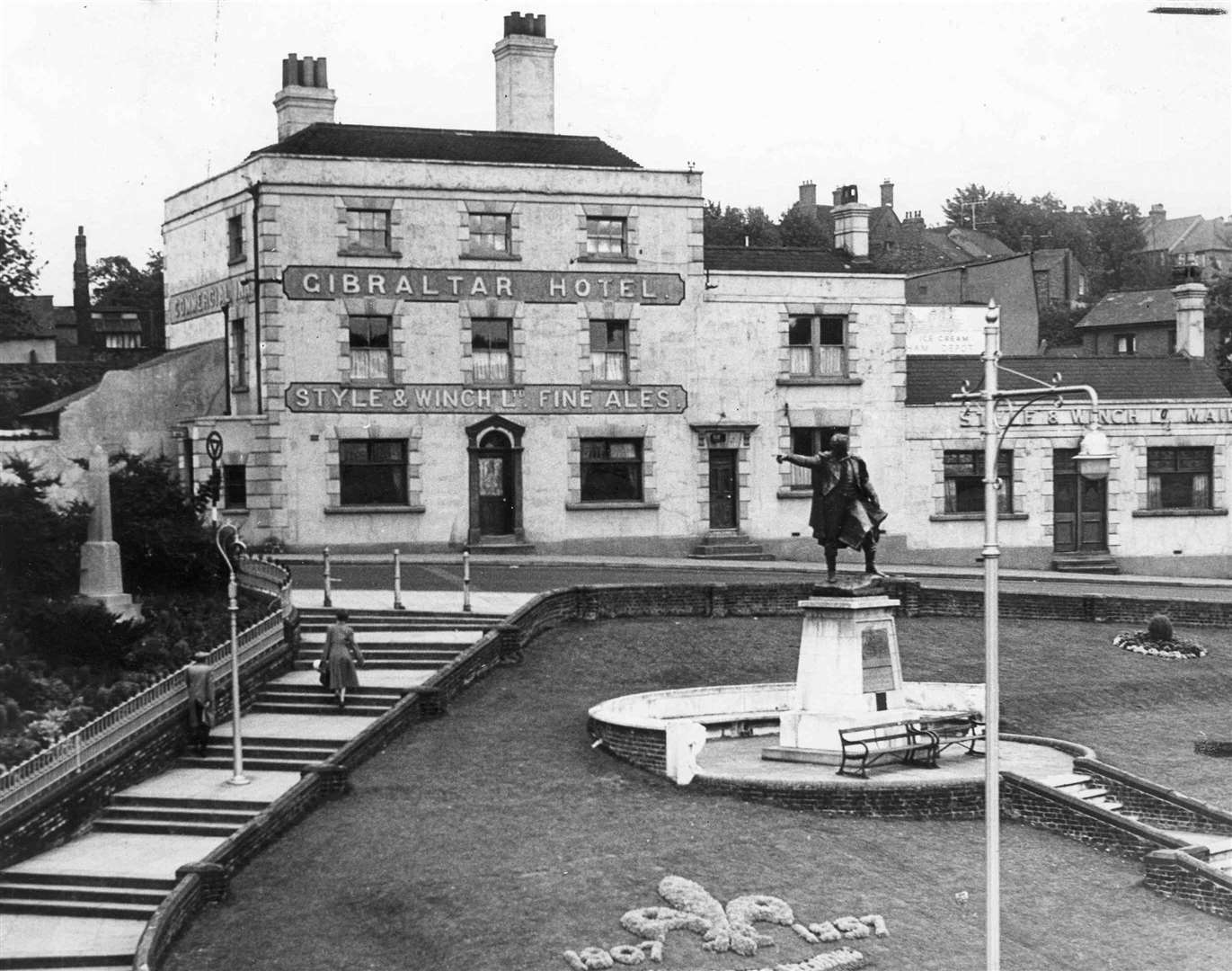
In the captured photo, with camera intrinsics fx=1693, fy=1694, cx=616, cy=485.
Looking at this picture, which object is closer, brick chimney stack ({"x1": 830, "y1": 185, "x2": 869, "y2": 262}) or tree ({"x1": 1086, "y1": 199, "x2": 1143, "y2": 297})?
brick chimney stack ({"x1": 830, "y1": 185, "x2": 869, "y2": 262})

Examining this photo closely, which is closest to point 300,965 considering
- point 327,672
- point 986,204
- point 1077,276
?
point 327,672

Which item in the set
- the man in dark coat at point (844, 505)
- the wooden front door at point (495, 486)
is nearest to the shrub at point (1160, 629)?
the man in dark coat at point (844, 505)

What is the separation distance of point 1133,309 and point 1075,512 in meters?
29.6

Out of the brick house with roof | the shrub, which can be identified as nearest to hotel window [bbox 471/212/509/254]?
the shrub

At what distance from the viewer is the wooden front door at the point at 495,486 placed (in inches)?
1740

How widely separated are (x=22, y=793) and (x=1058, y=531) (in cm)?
3337

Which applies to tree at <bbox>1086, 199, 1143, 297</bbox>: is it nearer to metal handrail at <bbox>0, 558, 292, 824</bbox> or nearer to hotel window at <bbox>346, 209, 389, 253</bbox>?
hotel window at <bbox>346, 209, 389, 253</bbox>

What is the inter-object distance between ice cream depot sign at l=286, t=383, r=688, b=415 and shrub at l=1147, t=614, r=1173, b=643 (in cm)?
1571

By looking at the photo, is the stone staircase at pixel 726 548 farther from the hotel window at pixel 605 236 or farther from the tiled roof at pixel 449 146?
the tiled roof at pixel 449 146

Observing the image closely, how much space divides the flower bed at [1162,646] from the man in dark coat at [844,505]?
977 cm

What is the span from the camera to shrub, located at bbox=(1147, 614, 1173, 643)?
1313 inches

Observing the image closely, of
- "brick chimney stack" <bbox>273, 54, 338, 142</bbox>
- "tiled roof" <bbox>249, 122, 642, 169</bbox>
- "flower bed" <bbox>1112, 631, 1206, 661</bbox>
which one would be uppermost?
"brick chimney stack" <bbox>273, 54, 338, 142</bbox>

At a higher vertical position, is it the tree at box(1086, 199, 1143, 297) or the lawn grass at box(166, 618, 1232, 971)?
the tree at box(1086, 199, 1143, 297)

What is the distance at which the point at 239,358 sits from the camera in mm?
44656
